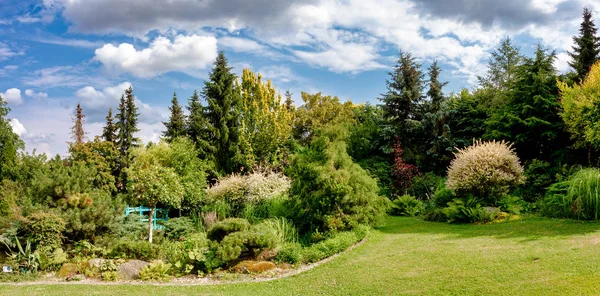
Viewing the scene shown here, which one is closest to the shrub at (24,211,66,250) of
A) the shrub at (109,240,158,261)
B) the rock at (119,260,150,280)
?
the shrub at (109,240,158,261)

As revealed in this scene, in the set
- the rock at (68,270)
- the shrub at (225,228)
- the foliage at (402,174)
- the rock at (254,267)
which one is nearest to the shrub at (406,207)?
the foliage at (402,174)

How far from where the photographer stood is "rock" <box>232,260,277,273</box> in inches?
370

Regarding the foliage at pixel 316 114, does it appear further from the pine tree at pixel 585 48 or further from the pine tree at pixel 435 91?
the pine tree at pixel 585 48

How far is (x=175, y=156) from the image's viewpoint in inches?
804

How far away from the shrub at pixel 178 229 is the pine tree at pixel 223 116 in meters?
9.86

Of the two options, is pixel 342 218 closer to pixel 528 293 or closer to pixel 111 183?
pixel 528 293

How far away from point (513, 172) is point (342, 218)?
6.40 meters

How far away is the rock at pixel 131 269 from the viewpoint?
9.70 metres

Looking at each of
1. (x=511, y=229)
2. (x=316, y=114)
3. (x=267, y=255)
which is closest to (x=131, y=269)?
(x=267, y=255)

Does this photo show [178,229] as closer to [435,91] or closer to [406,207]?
[406,207]

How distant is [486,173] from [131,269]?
34.4 ft

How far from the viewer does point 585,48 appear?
65.4ft

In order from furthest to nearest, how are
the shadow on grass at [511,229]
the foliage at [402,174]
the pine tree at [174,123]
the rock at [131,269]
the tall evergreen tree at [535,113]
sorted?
the pine tree at [174,123] < the foliage at [402,174] < the tall evergreen tree at [535,113] < the rock at [131,269] < the shadow on grass at [511,229]

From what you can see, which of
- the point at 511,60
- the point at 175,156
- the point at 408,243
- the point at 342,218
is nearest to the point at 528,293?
the point at 408,243
